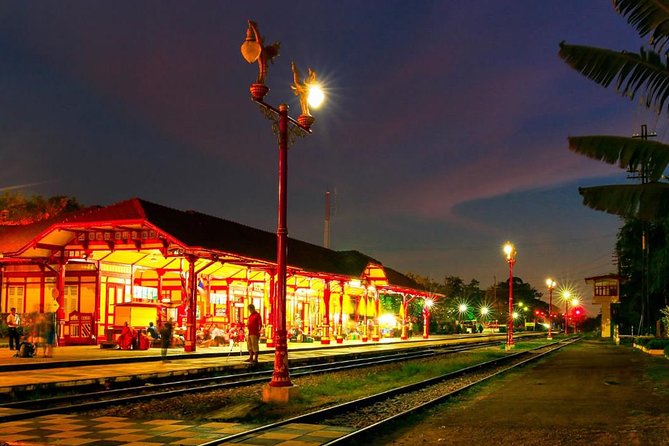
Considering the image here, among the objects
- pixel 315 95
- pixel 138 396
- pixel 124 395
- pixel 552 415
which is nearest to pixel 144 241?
pixel 124 395

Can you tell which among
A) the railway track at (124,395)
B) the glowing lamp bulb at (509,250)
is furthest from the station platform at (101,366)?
the glowing lamp bulb at (509,250)

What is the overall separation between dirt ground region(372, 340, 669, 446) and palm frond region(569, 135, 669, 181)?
4166mm

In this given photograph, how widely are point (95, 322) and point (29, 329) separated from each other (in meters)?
8.12

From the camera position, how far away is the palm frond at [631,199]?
12.1m

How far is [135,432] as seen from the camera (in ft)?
35.8

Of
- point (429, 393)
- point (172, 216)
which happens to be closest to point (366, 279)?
point (172, 216)

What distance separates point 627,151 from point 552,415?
480 cm

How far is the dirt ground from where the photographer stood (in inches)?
426

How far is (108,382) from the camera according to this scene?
17938 millimetres

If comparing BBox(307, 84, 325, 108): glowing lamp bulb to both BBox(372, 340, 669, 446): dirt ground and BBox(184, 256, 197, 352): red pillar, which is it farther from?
BBox(184, 256, 197, 352): red pillar

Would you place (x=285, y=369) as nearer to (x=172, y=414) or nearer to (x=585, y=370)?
(x=172, y=414)

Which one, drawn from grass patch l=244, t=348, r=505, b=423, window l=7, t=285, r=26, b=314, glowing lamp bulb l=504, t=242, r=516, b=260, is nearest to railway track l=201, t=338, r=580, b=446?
grass patch l=244, t=348, r=505, b=423

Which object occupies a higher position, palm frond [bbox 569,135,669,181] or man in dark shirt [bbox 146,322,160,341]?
palm frond [bbox 569,135,669,181]

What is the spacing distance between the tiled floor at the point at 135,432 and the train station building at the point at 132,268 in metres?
14.3
